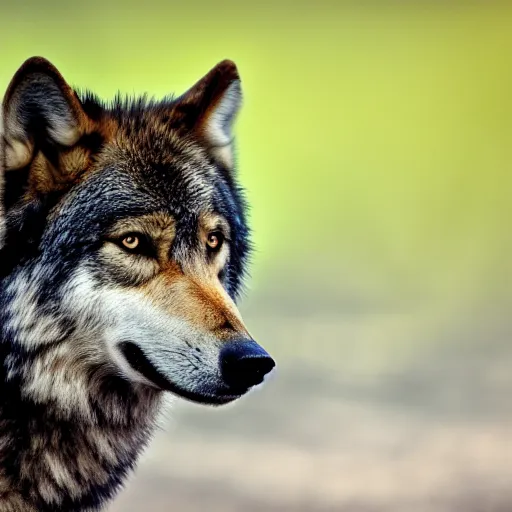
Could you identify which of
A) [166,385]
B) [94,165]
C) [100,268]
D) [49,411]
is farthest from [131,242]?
[49,411]

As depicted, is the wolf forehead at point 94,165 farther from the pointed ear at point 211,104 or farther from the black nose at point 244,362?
the black nose at point 244,362

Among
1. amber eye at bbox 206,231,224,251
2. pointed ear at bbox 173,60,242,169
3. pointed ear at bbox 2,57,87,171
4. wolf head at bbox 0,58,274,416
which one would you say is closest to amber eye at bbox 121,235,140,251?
wolf head at bbox 0,58,274,416

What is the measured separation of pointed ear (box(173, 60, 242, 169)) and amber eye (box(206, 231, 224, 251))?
1.30 feet

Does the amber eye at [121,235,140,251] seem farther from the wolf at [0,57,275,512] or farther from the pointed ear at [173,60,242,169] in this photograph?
the pointed ear at [173,60,242,169]

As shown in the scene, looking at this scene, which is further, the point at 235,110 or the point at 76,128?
the point at 235,110

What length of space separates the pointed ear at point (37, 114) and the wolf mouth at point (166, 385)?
747 mm

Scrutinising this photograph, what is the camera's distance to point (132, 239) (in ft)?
9.31

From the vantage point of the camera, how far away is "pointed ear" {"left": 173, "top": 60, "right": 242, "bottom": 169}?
326cm

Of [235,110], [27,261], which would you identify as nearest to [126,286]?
[27,261]

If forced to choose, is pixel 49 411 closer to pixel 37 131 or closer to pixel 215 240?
pixel 215 240

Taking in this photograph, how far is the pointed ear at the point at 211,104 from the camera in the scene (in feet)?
10.7

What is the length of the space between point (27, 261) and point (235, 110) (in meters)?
1.12

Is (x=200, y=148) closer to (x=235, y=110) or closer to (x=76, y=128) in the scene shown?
(x=235, y=110)

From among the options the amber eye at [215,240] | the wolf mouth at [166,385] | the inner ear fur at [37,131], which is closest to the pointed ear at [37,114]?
the inner ear fur at [37,131]
